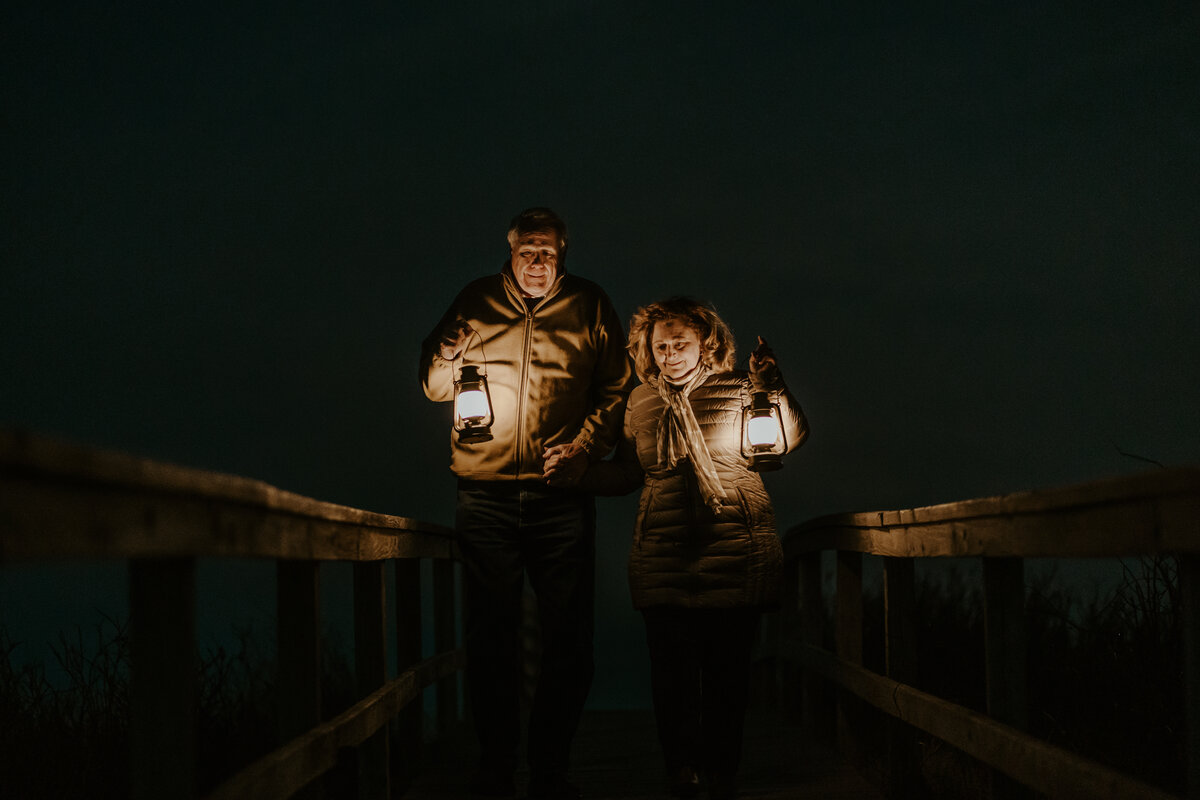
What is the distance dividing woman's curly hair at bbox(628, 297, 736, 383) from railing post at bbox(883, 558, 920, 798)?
36.6 inches

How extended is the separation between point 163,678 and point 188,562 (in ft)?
0.61

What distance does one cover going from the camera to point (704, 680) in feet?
13.5

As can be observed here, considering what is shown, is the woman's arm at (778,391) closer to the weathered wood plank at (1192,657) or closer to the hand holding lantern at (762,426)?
the hand holding lantern at (762,426)

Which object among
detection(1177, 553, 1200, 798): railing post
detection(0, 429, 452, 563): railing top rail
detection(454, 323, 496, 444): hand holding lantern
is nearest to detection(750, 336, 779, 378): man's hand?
detection(454, 323, 496, 444): hand holding lantern

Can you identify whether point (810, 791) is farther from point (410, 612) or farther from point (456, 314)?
point (456, 314)

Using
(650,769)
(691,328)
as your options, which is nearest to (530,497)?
(691,328)

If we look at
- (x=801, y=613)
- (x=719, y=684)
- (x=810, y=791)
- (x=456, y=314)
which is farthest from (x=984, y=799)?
(x=456, y=314)

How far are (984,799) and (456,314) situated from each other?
2620 millimetres

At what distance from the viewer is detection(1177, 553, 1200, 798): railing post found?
7.05 ft

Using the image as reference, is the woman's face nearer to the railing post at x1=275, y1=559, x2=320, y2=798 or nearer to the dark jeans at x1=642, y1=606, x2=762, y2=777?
the dark jeans at x1=642, y1=606, x2=762, y2=777

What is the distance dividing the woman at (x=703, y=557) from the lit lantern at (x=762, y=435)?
4cm

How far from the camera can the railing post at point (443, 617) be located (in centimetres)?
597

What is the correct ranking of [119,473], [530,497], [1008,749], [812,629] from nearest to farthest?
[119,473] < [1008,749] < [530,497] < [812,629]

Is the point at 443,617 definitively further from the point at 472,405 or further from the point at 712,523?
the point at 712,523
